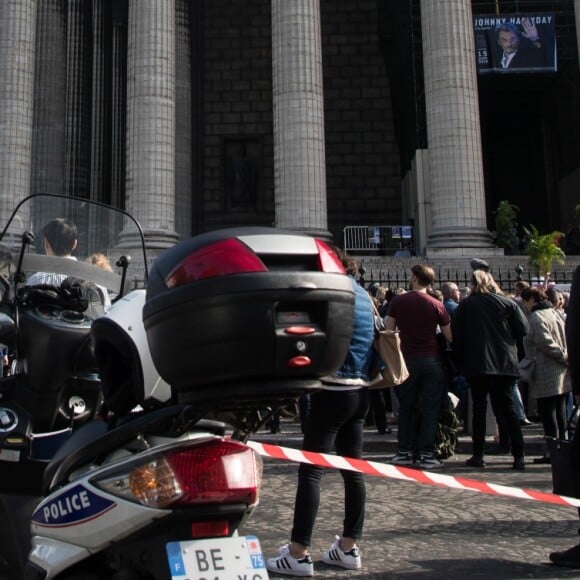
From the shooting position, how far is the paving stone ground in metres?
4.46

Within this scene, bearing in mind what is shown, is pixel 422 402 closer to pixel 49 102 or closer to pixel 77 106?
pixel 49 102

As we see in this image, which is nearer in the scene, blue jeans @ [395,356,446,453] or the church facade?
blue jeans @ [395,356,446,453]

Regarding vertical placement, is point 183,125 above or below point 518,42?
below

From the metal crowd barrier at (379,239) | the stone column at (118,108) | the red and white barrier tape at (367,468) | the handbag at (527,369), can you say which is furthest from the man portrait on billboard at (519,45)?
the red and white barrier tape at (367,468)

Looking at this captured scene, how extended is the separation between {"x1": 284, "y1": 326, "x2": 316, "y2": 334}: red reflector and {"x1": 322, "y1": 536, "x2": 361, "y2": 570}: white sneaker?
2.59m

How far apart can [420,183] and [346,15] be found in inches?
385

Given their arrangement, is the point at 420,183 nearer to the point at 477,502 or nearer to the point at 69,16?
the point at 69,16

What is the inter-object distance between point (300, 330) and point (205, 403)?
36 centimetres

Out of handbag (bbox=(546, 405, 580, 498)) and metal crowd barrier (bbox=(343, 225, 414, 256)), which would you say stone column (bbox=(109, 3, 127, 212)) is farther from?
handbag (bbox=(546, 405, 580, 498))

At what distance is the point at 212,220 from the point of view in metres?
27.3

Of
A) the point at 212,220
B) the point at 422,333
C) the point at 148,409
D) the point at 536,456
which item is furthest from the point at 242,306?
the point at 212,220

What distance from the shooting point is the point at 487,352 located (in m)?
7.99

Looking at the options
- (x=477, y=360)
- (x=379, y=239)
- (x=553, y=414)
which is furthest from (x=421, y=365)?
(x=379, y=239)

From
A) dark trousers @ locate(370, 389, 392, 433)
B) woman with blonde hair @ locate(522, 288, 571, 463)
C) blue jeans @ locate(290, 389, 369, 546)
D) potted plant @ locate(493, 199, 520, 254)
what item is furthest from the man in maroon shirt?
potted plant @ locate(493, 199, 520, 254)
